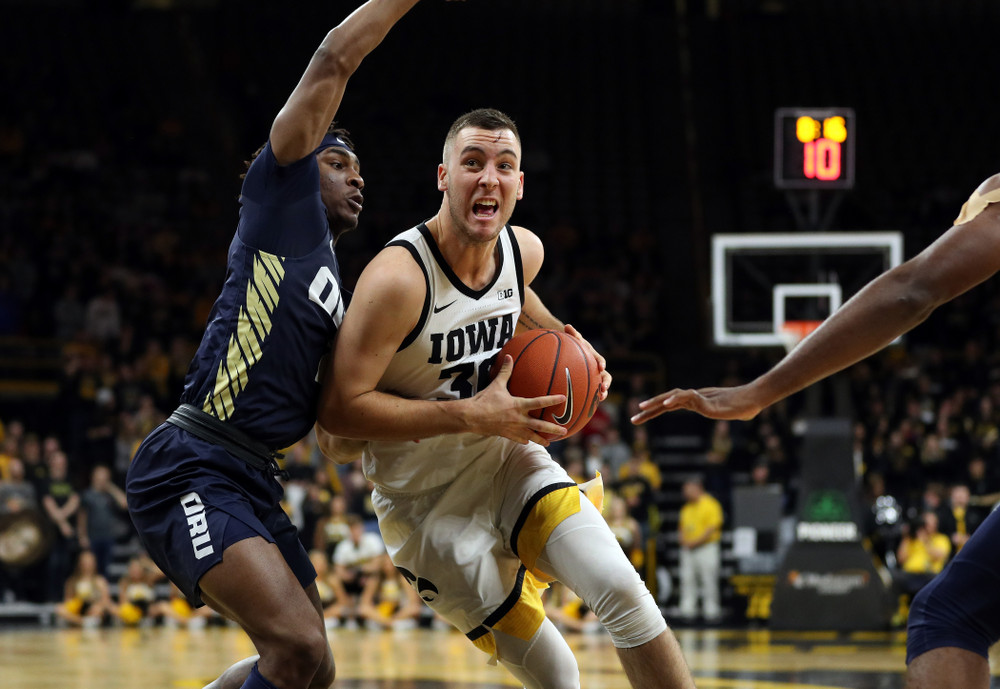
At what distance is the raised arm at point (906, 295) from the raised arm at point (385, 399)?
3.40ft

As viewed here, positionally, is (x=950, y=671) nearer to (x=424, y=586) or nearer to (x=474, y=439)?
(x=474, y=439)

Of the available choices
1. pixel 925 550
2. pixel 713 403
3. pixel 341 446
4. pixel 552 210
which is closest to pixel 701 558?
pixel 925 550

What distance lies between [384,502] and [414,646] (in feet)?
18.6

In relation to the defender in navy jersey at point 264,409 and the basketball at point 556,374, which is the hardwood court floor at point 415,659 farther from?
the defender in navy jersey at point 264,409

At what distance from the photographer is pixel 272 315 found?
394 cm

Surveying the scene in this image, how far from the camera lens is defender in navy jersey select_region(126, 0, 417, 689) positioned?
144 inches

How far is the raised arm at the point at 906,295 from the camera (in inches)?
114

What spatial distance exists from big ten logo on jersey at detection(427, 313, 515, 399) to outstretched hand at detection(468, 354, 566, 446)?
1.07 feet

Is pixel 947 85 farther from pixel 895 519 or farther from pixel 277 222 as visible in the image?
pixel 277 222

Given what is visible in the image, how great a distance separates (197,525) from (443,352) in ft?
3.41

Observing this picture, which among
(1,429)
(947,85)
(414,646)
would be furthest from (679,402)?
(947,85)

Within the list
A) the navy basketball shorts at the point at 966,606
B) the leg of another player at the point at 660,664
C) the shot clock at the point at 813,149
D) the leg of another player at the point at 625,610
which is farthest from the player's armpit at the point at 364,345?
the shot clock at the point at 813,149

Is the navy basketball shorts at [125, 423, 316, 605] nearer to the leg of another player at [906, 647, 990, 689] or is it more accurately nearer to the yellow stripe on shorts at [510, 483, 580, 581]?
the yellow stripe on shorts at [510, 483, 580, 581]

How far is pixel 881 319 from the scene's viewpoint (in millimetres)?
2980
